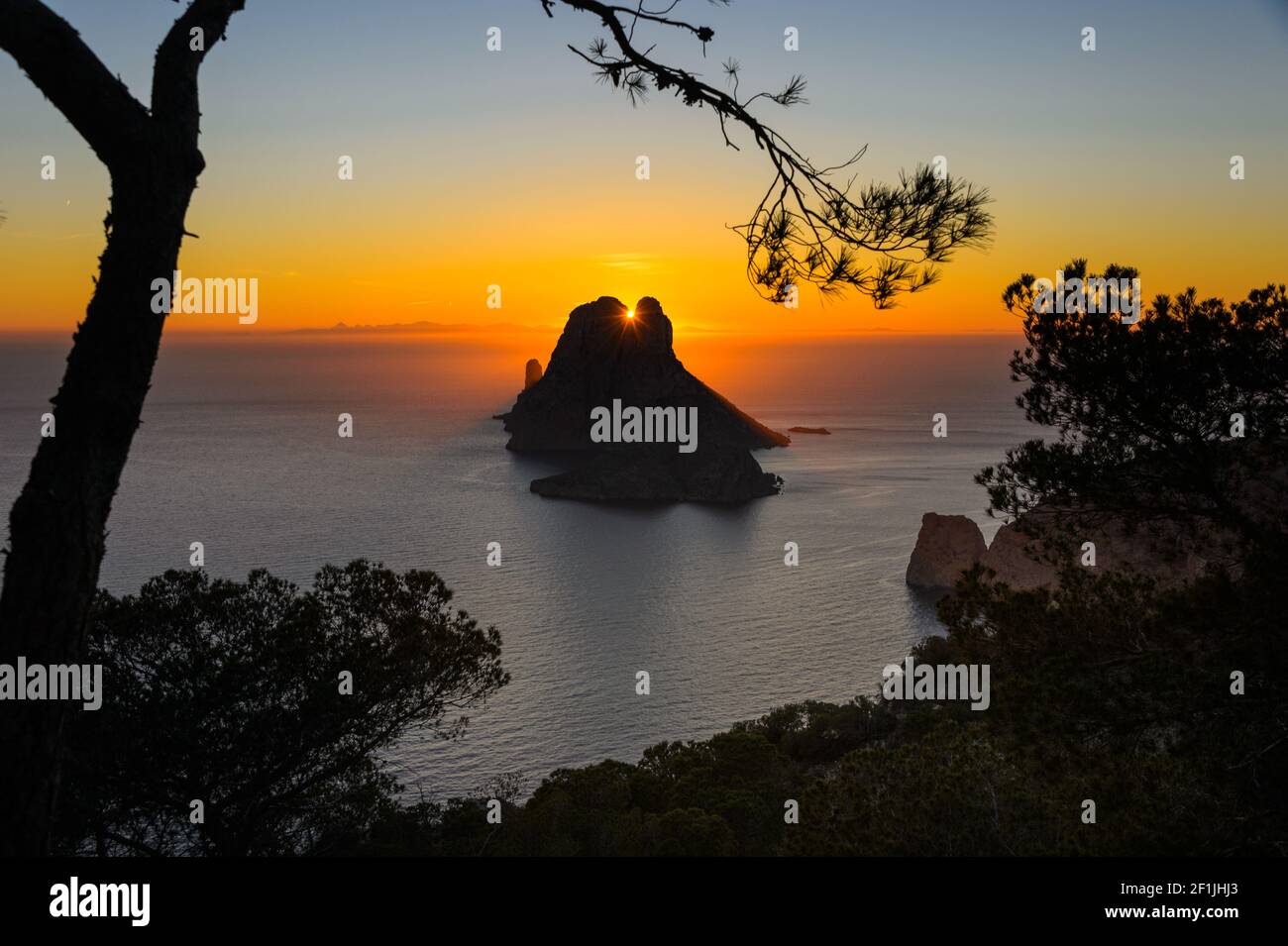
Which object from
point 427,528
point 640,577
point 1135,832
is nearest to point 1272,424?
point 1135,832

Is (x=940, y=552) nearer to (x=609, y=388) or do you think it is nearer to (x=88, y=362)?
(x=88, y=362)

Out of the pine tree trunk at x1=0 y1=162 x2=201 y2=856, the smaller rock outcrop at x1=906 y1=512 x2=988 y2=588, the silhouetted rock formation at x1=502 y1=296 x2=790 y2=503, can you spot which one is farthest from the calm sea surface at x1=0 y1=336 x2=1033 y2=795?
the pine tree trunk at x1=0 y1=162 x2=201 y2=856

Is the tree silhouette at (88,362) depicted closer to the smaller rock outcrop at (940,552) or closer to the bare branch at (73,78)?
the bare branch at (73,78)

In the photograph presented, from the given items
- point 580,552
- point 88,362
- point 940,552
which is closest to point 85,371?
point 88,362

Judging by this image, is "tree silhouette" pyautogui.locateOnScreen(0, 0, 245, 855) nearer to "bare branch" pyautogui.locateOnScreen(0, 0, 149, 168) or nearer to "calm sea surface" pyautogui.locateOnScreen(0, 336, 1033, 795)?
"bare branch" pyautogui.locateOnScreen(0, 0, 149, 168)

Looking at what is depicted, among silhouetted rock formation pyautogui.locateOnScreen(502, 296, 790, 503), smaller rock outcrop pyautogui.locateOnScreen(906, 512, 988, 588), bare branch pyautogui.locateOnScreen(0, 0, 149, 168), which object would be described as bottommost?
smaller rock outcrop pyautogui.locateOnScreen(906, 512, 988, 588)

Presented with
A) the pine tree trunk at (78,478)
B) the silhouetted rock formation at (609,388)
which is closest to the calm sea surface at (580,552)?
the silhouetted rock formation at (609,388)
